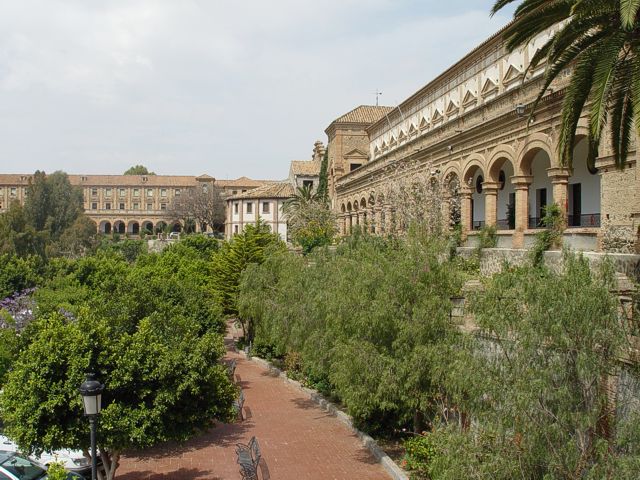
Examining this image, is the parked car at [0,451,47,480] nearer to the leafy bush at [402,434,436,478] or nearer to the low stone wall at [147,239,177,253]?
the leafy bush at [402,434,436,478]

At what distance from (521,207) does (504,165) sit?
664 centimetres

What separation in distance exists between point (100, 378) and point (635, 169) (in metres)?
12.9

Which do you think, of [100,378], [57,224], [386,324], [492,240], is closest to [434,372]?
[386,324]

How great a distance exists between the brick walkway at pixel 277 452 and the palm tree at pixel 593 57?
8.45m

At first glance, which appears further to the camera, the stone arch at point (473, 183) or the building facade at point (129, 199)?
the building facade at point (129, 199)

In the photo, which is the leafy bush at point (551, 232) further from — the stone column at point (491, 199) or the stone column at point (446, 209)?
the stone column at point (446, 209)

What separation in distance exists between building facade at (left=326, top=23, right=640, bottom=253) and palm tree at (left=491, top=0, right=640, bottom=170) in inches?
39.1

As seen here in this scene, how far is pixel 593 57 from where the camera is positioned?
9164mm

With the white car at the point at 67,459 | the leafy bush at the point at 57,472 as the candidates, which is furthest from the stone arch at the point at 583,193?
the leafy bush at the point at 57,472

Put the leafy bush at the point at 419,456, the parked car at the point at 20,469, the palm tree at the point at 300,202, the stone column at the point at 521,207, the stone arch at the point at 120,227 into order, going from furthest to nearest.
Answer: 1. the stone arch at the point at 120,227
2. the palm tree at the point at 300,202
3. the stone column at the point at 521,207
4. the leafy bush at the point at 419,456
5. the parked car at the point at 20,469

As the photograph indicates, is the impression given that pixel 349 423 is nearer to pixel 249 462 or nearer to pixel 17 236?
pixel 249 462

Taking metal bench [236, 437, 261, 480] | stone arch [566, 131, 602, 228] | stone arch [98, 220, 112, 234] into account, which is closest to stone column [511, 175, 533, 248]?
stone arch [566, 131, 602, 228]

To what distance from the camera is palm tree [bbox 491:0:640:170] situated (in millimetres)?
8727

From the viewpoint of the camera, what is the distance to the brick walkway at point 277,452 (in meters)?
13.8
